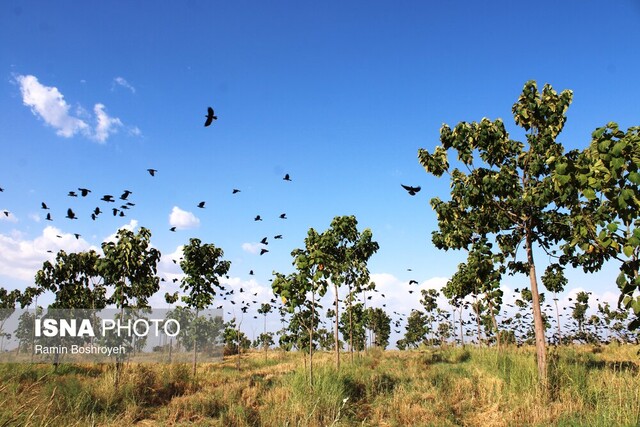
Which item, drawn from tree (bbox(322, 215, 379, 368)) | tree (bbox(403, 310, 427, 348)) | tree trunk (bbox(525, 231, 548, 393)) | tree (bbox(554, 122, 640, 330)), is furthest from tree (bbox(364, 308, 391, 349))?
tree (bbox(554, 122, 640, 330))

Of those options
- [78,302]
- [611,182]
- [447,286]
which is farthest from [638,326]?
[447,286]

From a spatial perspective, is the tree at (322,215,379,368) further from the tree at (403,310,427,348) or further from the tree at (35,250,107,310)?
the tree at (403,310,427,348)

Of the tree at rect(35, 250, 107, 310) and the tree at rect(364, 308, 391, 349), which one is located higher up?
the tree at rect(35, 250, 107, 310)

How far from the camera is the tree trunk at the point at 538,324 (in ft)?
28.5

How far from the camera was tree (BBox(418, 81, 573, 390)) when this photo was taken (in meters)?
9.44

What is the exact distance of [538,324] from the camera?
9.69m

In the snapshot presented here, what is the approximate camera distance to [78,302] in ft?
71.8

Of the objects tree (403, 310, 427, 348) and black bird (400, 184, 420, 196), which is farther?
tree (403, 310, 427, 348)

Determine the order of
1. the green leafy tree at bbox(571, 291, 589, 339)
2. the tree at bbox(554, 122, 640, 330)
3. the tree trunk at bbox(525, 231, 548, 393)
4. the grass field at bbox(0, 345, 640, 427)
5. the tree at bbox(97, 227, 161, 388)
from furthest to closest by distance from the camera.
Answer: the green leafy tree at bbox(571, 291, 589, 339) < the tree at bbox(97, 227, 161, 388) < the tree trunk at bbox(525, 231, 548, 393) < the grass field at bbox(0, 345, 640, 427) < the tree at bbox(554, 122, 640, 330)

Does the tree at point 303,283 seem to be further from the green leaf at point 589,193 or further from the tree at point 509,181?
the green leaf at point 589,193

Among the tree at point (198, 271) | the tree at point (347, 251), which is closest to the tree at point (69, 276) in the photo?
the tree at point (198, 271)

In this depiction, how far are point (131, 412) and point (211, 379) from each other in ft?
21.8

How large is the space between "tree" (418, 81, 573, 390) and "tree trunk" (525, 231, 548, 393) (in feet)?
0.07

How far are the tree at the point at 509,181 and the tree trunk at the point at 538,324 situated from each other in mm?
23
